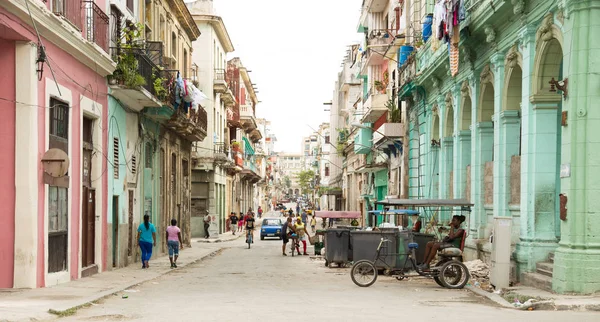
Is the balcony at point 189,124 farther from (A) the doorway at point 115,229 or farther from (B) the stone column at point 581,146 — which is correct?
(B) the stone column at point 581,146

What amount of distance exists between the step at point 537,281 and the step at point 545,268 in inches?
3.5

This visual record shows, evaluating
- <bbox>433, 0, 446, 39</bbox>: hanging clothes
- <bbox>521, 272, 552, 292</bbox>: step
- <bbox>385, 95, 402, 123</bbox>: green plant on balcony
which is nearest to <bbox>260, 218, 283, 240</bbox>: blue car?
<bbox>385, 95, 402, 123</bbox>: green plant on balcony

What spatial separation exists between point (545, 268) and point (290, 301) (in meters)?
5.05

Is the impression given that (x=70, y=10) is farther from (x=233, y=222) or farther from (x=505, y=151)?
(x=233, y=222)

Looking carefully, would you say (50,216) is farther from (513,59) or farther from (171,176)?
(171,176)

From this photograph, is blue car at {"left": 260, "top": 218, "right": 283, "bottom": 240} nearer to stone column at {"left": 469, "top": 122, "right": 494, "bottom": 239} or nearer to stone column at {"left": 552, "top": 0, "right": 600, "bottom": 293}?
stone column at {"left": 469, "top": 122, "right": 494, "bottom": 239}

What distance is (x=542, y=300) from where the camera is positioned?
1249cm

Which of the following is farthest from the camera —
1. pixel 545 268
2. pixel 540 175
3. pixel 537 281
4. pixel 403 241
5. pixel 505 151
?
pixel 505 151

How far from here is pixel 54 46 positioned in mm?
15969

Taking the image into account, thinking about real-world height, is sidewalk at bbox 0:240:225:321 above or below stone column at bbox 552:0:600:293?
below

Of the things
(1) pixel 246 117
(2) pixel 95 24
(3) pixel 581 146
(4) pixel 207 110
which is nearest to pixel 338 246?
(2) pixel 95 24

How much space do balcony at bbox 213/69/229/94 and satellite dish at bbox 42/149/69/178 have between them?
32.1 m

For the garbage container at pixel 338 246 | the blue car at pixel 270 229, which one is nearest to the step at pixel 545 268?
the garbage container at pixel 338 246

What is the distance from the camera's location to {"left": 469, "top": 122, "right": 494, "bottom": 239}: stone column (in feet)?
67.6
